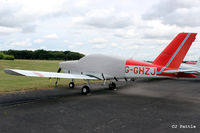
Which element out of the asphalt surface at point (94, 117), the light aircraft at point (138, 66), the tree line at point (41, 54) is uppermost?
the tree line at point (41, 54)

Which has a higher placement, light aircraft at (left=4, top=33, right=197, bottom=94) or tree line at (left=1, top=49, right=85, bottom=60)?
tree line at (left=1, top=49, right=85, bottom=60)

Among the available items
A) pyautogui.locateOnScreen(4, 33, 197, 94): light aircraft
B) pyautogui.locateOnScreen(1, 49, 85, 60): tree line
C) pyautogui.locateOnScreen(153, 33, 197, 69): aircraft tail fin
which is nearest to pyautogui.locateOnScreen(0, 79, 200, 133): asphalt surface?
pyautogui.locateOnScreen(4, 33, 197, 94): light aircraft

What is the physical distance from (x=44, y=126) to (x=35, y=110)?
2.17 meters

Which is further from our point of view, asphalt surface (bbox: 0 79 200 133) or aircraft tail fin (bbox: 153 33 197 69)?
aircraft tail fin (bbox: 153 33 197 69)

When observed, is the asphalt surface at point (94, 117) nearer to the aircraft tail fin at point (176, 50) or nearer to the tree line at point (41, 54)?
the aircraft tail fin at point (176, 50)

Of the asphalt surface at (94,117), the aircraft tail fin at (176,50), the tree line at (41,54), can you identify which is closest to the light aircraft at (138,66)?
the aircraft tail fin at (176,50)

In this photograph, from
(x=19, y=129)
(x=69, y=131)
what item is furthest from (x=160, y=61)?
(x=19, y=129)

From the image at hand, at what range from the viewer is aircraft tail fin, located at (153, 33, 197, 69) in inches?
427

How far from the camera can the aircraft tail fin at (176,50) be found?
10848 mm

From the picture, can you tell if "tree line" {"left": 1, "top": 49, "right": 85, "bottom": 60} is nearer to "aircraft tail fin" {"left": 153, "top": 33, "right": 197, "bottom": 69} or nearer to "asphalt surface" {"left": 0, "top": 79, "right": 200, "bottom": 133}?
"aircraft tail fin" {"left": 153, "top": 33, "right": 197, "bottom": 69}

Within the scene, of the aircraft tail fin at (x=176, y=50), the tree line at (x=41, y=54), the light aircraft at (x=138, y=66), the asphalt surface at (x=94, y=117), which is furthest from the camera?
the tree line at (x=41, y=54)

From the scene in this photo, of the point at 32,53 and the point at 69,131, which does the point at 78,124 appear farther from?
the point at 32,53

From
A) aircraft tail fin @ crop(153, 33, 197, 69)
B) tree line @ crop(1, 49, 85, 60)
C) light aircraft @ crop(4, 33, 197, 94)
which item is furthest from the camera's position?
tree line @ crop(1, 49, 85, 60)

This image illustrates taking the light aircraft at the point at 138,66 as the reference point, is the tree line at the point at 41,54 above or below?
above
